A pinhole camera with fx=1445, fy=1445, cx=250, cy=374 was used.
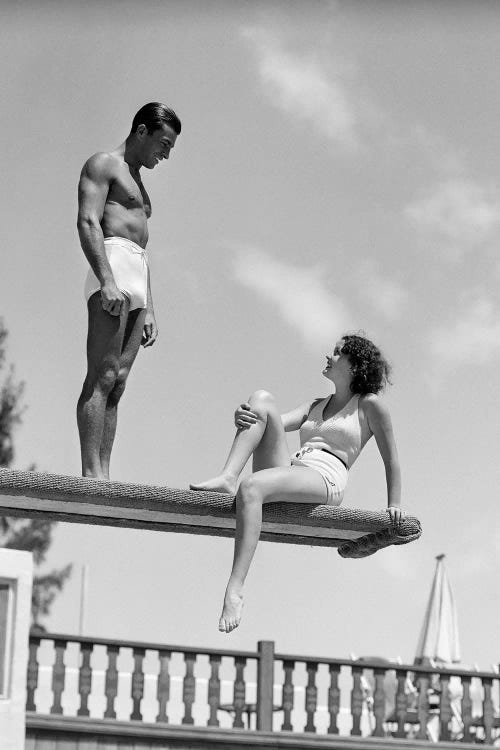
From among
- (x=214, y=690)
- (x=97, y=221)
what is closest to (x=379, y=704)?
(x=214, y=690)

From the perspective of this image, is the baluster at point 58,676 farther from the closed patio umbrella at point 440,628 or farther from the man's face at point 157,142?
the closed patio umbrella at point 440,628

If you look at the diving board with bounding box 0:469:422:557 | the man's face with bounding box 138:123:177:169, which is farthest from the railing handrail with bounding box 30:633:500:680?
the man's face with bounding box 138:123:177:169

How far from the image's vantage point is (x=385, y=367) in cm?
638

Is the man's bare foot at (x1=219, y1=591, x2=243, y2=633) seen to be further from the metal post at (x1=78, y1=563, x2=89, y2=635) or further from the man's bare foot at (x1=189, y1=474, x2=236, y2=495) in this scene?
the metal post at (x1=78, y1=563, x2=89, y2=635)

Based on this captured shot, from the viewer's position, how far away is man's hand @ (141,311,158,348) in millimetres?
6281

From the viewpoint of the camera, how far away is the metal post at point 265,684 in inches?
413

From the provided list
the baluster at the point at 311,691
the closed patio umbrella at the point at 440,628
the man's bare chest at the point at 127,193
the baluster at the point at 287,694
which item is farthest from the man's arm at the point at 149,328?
the closed patio umbrella at the point at 440,628

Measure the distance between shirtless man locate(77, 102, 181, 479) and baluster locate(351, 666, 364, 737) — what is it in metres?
5.52

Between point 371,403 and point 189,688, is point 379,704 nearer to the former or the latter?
point 189,688

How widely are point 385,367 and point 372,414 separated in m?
0.24

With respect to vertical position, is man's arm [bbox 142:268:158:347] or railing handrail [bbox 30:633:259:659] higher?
man's arm [bbox 142:268:158:347]

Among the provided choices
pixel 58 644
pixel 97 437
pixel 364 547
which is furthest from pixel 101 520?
pixel 58 644

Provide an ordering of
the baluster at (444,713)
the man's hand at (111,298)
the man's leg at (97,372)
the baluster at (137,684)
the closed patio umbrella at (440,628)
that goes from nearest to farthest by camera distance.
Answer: the man's hand at (111,298), the man's leg at (97,372), the baluster at (137,684), the baluster at (444,713), the closed patio umbrella at (440,628)

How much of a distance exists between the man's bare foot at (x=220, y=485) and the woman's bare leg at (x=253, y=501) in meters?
0.13
